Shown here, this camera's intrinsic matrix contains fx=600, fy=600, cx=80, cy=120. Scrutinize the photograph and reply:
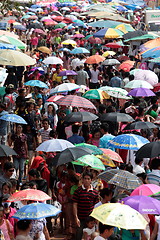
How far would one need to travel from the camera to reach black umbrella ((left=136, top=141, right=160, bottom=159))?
9516 millimetres

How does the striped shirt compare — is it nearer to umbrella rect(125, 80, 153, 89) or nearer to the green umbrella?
the green umbrella

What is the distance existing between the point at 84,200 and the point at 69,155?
3.59 feet

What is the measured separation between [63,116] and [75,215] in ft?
15.9

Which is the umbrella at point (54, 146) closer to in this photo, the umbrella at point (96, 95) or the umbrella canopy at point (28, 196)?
the umbrella canopy at point (28, 196)

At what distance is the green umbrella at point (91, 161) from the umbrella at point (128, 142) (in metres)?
1.31

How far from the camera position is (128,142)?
10.3 m

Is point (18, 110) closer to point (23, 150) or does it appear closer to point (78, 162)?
point (23, 150)

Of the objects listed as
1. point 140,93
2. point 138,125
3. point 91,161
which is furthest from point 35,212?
point 140,93

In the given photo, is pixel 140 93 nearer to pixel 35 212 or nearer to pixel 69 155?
pixel 69 155

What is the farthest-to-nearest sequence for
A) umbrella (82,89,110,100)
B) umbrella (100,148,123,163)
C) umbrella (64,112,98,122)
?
umbrella (82,89,110,100) < umbrella (64,112,98,122) < umbrella (100,148,123,163)

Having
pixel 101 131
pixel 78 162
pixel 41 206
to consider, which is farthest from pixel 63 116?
pixel 41 206

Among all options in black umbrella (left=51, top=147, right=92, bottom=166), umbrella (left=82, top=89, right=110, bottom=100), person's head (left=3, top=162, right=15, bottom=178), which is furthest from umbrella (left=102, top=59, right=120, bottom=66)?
person's head (left=3, top=162, right=15, bottom=178)

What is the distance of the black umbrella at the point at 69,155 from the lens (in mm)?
8992

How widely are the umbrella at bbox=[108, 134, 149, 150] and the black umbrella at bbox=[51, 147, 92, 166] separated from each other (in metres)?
1.08
